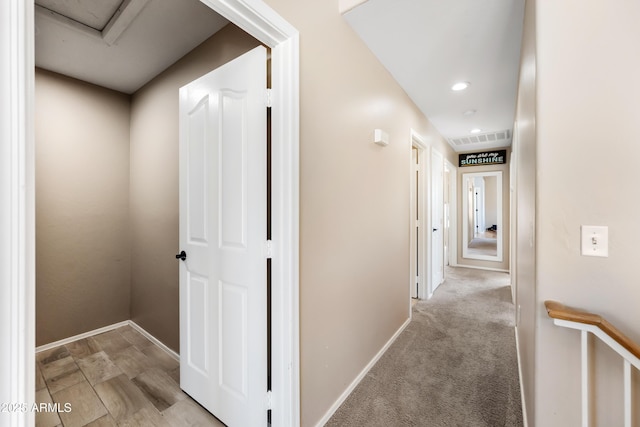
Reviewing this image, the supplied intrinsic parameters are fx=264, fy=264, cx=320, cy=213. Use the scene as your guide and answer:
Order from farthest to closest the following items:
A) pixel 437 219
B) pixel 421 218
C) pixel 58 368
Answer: pixel 437 219 → pixel 421 218 → pixel 58 368

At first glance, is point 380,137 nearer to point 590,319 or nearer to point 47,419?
point 590,319

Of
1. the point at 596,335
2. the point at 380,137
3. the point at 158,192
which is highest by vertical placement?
the point at 380,137

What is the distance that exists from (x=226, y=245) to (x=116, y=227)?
2.01m

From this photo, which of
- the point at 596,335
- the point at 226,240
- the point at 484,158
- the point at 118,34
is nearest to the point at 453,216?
the point at 484,158

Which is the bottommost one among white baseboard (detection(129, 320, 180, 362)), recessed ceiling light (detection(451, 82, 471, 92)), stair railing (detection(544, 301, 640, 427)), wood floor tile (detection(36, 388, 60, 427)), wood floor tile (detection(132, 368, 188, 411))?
wood floor tile (detection(36, 388, 60, 427))

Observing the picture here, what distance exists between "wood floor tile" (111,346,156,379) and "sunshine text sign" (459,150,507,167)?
626 centimetres

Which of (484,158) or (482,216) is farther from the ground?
(484,158)

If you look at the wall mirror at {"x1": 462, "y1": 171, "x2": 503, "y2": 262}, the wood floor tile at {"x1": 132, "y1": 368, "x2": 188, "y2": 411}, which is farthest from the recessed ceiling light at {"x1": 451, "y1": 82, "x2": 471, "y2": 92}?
the wood floor tile at {"x1": 132, "y1": 368, "x2": 188, "y2": 411}

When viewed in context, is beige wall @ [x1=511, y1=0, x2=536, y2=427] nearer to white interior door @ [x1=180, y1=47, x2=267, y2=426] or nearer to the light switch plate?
the light switch plate

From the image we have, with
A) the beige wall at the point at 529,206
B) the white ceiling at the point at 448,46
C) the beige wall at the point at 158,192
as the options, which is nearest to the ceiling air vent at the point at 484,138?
the white ceiling at the point at 448,46

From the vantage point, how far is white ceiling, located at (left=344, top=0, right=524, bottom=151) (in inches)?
67.2

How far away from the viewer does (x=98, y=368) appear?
2082 mm

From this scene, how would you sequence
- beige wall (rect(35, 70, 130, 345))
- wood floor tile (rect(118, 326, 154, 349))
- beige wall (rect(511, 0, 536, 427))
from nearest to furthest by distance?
beige wall (rect(511, 0, 536, 427)) → beige wall (rect(35, 70, 130, 345)) → wood floor tile (rect(118, 326, 154, 349))

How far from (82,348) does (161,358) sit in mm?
822
